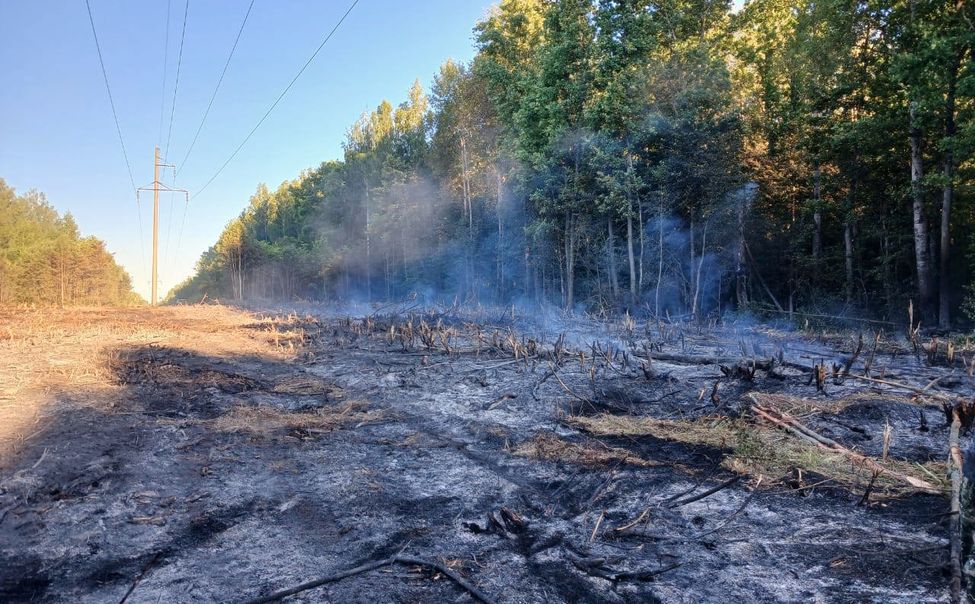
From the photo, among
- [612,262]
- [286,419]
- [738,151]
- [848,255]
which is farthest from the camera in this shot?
[612,262]

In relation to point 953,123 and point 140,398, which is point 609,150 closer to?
point 953,123

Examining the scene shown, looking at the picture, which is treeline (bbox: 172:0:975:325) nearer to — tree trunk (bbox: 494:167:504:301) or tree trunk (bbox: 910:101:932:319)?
tree trunk (bbox: 910:101:932:319)

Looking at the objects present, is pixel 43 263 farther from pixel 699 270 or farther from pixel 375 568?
pixel 375 568

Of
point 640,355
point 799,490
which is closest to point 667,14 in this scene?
point 640,355

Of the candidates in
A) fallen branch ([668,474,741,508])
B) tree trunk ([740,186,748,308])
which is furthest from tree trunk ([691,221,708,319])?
fallen branch ([668,474,741,508])

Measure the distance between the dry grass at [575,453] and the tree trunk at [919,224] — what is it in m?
14.8

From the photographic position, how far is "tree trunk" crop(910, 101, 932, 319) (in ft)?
48.2

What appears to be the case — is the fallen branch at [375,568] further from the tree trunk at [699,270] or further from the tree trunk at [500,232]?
the tree trunk at [500,232]

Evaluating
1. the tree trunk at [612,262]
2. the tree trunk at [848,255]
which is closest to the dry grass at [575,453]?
the tree trunk at [612,262]

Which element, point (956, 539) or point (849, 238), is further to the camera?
point (849, 238)

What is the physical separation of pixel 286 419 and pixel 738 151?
55.8ft

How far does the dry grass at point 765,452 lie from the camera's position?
421 centimetres

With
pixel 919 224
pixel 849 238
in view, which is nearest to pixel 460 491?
pixel 919 224

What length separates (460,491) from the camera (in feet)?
14.7
